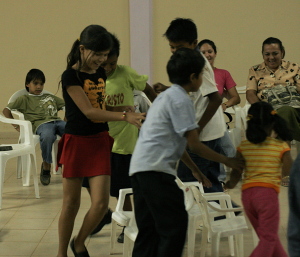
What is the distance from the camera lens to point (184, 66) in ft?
8.27

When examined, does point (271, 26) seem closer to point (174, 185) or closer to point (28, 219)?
point (28, 219)

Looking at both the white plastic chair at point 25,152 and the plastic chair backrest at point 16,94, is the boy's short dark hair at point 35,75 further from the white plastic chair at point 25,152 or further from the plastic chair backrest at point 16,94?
the white plastic chair at point 25,152

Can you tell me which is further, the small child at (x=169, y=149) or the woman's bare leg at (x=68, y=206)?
the woman's bare leg at (x=68, y=206)

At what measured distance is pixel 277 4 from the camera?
26.6 ft

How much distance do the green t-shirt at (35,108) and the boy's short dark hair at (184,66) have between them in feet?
11.2

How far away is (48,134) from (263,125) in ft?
10.5

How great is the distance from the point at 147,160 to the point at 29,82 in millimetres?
3673

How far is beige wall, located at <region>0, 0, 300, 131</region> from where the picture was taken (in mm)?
8125

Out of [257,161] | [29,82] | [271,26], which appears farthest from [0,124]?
[257,161]

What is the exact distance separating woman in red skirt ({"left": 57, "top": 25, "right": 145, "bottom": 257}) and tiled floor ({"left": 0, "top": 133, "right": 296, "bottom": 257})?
1.57 feet

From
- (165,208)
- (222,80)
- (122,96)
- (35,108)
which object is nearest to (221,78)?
(222,80)

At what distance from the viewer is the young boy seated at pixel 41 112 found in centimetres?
560

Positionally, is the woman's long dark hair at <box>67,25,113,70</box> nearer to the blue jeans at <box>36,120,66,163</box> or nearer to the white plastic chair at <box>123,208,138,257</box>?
the white plastic chair at <box>123,208,138,257</box>

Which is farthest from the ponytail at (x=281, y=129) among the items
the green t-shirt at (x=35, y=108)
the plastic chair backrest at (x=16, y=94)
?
the plastic chair backrest at (x=16, y=94)
